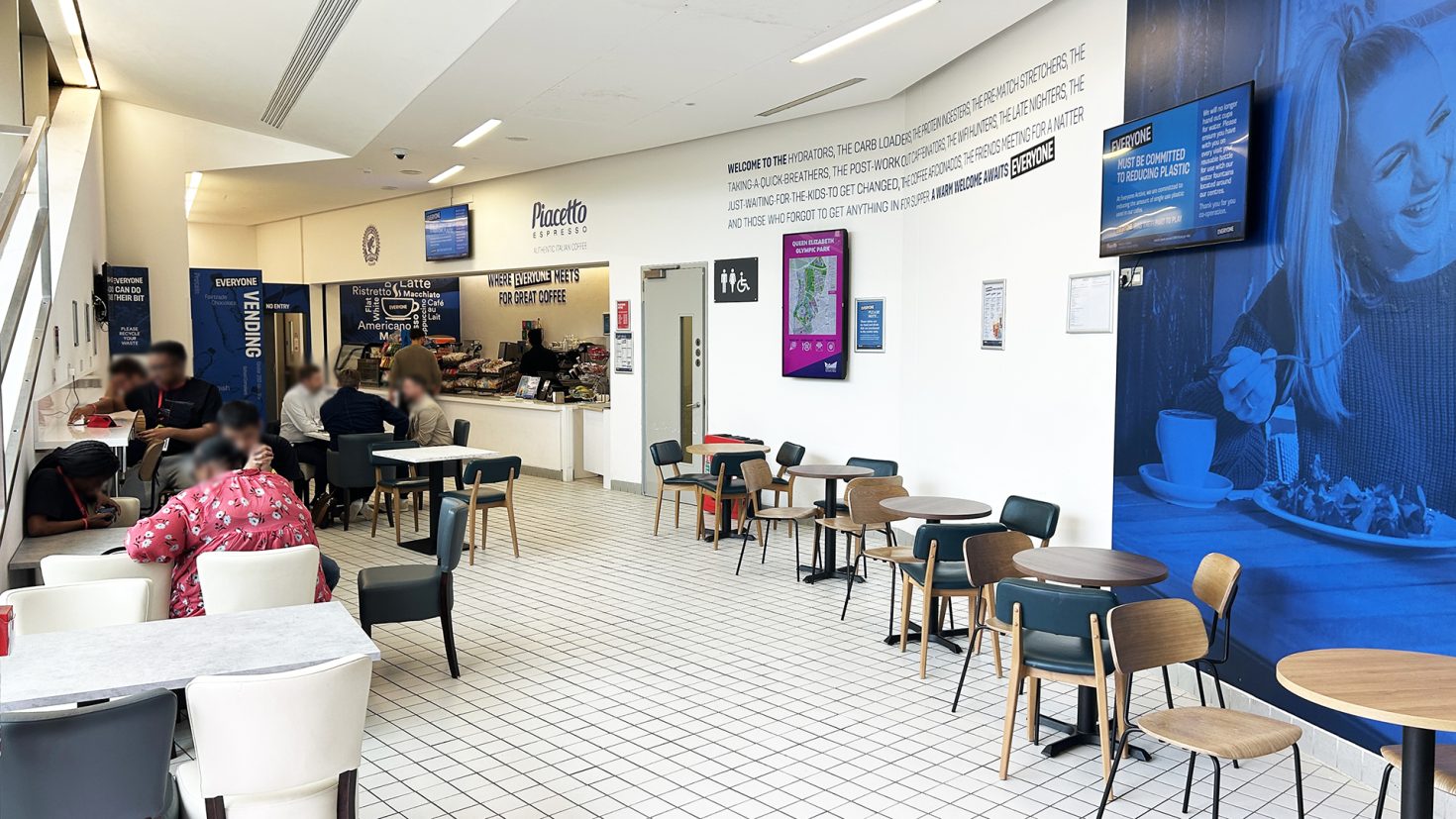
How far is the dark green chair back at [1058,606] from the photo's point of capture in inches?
148

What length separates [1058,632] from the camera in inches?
151

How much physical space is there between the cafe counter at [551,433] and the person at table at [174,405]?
33.4ft

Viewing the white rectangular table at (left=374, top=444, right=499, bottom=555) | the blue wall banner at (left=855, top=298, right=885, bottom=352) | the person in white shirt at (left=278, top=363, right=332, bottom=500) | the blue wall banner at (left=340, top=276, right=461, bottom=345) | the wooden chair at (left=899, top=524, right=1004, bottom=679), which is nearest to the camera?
the person in white shirt at (left=278, top=363, right=332, bottom=500)

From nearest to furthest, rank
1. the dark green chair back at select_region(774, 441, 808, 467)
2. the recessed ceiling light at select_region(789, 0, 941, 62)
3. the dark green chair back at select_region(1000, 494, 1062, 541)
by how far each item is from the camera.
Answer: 1. the dark green chair back at select_region(1000, 494, 1062, 541)
2. the recessed ceiling light at select_region(789, 0, 941, 62)
3. the dark green chair back at select_region(774, 441, 808, 467)

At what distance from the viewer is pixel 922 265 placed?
8117mm

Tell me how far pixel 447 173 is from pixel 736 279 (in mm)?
4563

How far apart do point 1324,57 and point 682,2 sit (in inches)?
138

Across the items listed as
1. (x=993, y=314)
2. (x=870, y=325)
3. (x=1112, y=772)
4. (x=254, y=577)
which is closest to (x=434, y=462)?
(x=870, y=325)

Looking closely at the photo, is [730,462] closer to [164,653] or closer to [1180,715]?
[1180,715]

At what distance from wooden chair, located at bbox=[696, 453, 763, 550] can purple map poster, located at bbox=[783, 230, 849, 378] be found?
1087 mm

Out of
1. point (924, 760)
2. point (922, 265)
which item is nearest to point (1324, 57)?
point (924, 760)

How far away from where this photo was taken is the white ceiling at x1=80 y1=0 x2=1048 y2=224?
6.28 metres

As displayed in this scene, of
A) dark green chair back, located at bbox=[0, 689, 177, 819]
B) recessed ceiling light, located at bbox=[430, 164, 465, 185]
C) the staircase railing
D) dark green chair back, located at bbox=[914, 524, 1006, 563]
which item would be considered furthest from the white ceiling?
dark green chair back, located at bbox=[0, 689, 177, 819]

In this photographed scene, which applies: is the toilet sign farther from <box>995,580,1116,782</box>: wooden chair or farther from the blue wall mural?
<box>995,580,1116,782</box>: wooden chair
